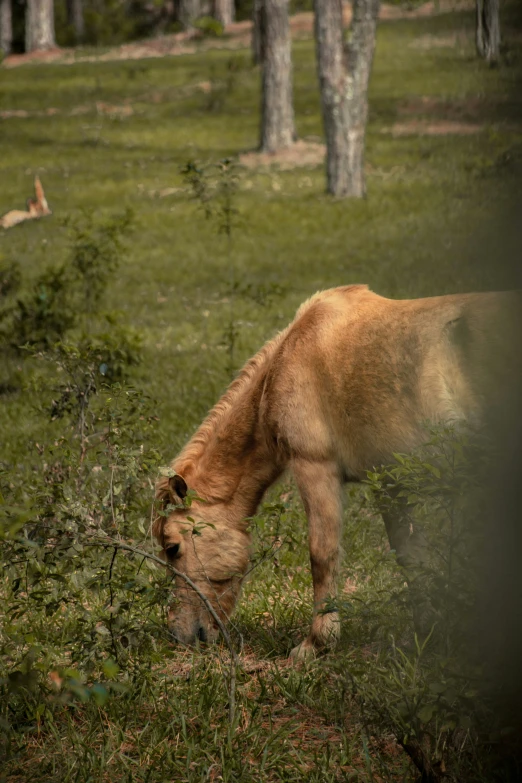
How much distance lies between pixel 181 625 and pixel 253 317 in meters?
Answer: 7.62

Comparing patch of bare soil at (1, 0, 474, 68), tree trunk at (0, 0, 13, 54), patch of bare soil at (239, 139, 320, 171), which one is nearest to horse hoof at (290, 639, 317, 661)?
patch of bare soil at (239, 139, 320, 171)

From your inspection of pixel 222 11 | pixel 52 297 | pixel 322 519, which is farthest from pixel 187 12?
pixel 322 519

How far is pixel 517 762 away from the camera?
8.80 feet

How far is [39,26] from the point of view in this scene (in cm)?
3903

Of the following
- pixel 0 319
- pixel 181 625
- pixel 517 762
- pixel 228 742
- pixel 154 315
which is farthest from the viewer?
pixel 154 315

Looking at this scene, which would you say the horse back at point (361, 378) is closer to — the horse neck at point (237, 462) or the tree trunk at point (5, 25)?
the horse neck at point (237, 462)

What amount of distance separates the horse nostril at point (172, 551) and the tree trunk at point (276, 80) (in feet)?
58.8

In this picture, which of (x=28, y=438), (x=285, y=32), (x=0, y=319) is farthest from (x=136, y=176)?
(x=28, y=438)

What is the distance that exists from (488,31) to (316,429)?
3265 mm

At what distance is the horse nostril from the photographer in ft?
16.1

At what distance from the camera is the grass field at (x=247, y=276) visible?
2.04m

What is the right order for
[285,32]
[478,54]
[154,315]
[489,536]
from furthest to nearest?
1. [285,32]
2. [154,315]
3. [489,536]
4. [478,54]

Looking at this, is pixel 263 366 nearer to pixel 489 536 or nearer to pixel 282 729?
pixel 282 729

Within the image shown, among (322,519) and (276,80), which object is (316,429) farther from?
(276,80)
